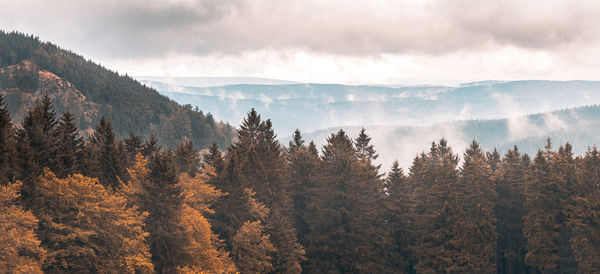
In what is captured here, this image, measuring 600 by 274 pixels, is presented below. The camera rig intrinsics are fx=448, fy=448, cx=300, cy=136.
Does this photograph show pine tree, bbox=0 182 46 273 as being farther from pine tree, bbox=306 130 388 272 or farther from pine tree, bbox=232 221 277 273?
pine tree, bbox=306 130 388 272

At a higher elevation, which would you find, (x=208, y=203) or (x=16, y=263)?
(x=208, y=203)

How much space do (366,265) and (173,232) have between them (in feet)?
83.3

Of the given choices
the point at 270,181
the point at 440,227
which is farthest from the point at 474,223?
the point at 270,181

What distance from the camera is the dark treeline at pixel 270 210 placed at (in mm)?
33156

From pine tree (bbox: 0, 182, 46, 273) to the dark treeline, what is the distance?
0.11 m

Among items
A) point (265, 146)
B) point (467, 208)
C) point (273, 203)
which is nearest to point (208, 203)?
point (273, 203)

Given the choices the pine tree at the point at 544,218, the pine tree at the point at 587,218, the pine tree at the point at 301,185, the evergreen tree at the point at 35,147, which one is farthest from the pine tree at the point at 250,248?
the pine tree at the point at 587,218

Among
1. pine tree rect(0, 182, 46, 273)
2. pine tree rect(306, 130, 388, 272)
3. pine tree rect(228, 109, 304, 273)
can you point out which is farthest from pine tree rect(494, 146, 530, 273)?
pine tree rect(0, 182, 46, 273)

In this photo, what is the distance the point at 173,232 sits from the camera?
38.2 meters

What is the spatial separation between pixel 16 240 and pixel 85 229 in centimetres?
653

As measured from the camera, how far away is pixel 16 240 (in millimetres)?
26938

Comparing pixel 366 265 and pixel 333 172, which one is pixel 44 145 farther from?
pixel 366 265

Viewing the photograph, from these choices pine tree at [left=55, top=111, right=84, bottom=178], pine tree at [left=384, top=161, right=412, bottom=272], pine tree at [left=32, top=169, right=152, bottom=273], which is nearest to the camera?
pine tree at [left=32, top=169, right=152, bottom=273]

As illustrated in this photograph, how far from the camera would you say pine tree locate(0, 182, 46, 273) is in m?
27.1
